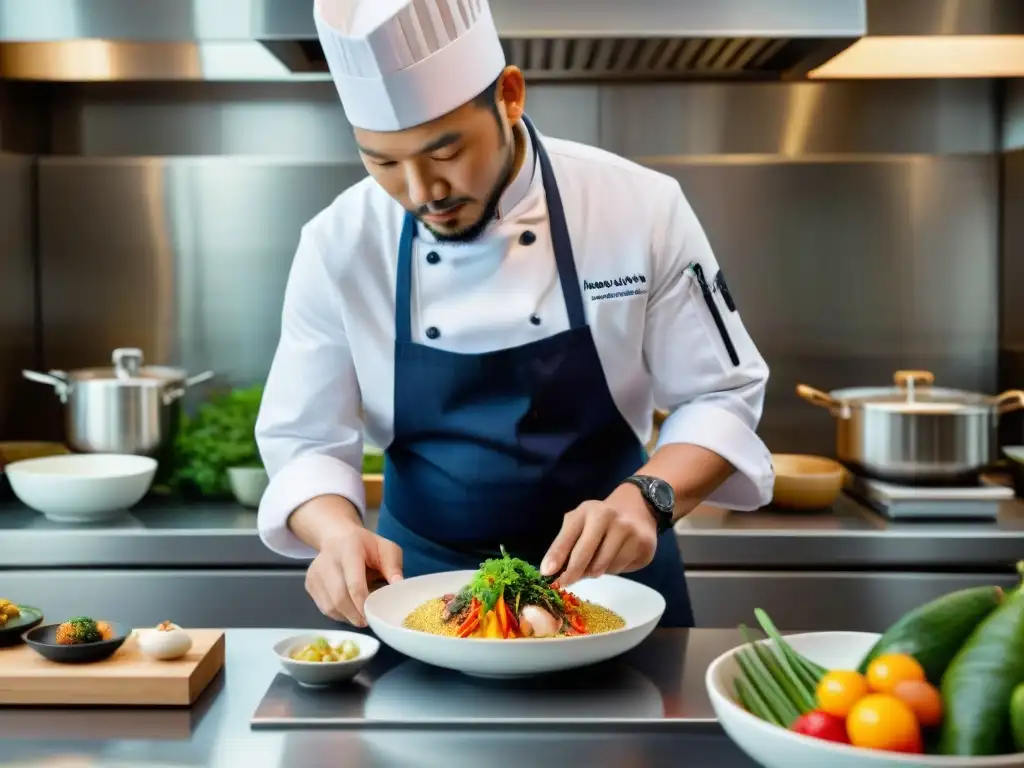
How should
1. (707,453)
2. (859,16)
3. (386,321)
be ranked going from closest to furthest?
1. (707,453)
2. (386,321)
3. (859,16)

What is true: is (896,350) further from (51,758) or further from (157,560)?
(51,758)

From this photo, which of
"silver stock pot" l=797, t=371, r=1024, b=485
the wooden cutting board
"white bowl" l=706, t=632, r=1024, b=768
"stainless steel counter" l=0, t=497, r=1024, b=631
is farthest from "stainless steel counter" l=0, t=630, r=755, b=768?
"silver stock pot" l=797, t=371, r=1024, b=485

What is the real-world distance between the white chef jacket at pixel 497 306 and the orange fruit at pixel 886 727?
0.91 m

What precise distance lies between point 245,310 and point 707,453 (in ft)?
6.54

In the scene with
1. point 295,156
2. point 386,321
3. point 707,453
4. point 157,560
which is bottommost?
point 157,560

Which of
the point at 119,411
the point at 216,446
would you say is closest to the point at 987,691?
the point at 216,446

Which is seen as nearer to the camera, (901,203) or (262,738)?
(262,738)

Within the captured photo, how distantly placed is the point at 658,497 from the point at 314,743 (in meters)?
0.63

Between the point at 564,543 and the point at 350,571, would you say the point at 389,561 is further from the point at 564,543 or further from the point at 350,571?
the point at 564,543

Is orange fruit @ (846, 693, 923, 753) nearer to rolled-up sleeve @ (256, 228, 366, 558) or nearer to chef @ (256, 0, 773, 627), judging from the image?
chef @ (256, 0, 773, 627)

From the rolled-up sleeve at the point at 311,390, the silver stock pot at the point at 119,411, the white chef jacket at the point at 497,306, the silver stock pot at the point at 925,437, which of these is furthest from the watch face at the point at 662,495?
the silver stock pot at the point at 119,411

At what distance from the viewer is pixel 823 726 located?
3.58 feet

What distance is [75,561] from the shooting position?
2814mm

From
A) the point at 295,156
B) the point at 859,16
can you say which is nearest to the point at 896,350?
the point at 859,16
